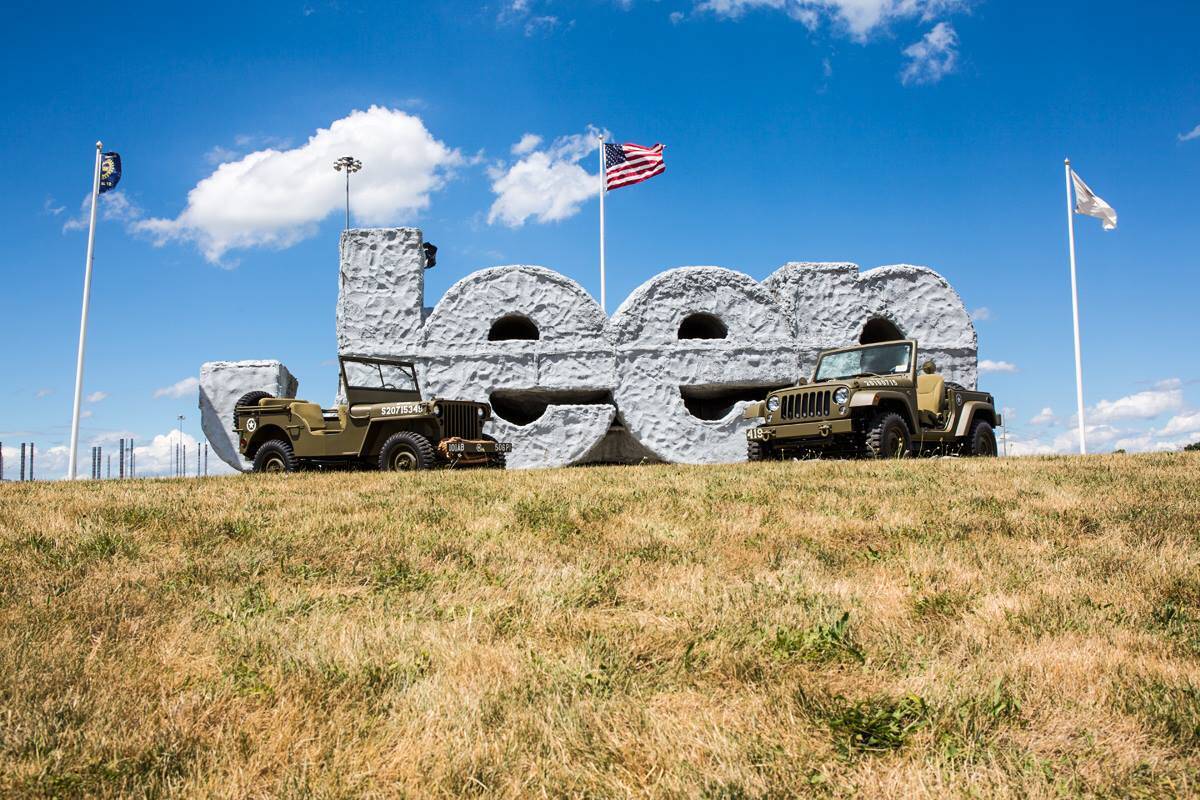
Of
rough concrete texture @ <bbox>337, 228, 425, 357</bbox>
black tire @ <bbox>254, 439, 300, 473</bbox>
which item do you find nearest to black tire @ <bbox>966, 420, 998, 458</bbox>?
rough concrete texture @ <bbox>337, 228, 425, 357</bbox>

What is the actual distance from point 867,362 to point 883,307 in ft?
17.9

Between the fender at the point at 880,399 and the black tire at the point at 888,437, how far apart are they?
231mm

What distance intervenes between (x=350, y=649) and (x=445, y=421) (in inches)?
402

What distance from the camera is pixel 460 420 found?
13.7 m

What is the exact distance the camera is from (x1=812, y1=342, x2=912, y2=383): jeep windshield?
14.4 meters

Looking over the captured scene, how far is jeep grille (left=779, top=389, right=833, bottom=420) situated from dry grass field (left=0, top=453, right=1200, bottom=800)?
720 centimetres

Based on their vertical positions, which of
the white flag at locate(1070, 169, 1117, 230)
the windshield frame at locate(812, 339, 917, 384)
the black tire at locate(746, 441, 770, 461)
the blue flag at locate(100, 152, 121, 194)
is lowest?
the black tire at locate(746, 441, 770, 461)

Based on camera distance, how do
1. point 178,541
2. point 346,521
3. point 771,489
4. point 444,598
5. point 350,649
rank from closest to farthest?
point 350,649 < point 444,598 < point 178,541 < point 346,521 < point 771,489

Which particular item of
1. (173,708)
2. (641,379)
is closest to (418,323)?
(641,379)

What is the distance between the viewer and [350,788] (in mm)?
2391

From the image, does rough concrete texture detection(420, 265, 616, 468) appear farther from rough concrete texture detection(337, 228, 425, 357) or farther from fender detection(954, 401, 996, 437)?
fender detection(954, 401, 996, 437)

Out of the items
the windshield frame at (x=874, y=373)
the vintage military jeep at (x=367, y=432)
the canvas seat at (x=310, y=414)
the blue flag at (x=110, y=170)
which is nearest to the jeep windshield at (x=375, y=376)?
the vintage military jeep at (x=367, y=432)

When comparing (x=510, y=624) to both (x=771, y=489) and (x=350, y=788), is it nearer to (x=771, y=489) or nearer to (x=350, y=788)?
(x=350, y=788)

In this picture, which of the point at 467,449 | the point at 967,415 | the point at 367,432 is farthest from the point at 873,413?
the point at 367,432
